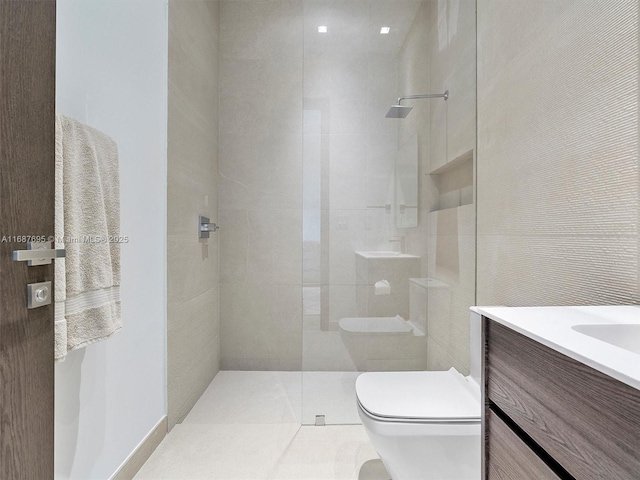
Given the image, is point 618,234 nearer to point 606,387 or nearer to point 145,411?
point 606,387

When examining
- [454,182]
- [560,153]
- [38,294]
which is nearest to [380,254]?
[454,182]

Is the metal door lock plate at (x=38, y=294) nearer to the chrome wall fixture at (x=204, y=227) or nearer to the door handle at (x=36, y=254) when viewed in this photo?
the door handle at (x=36, y=254)

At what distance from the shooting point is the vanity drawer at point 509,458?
65 cm

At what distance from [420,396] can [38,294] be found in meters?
1.28

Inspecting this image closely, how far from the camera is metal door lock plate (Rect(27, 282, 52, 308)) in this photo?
2.50ft

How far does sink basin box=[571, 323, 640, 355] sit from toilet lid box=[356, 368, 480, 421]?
0.66 metres

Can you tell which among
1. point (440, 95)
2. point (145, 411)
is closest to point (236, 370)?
point (145, 411)

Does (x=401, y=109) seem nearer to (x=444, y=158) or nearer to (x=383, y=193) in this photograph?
(x=444, y=158)

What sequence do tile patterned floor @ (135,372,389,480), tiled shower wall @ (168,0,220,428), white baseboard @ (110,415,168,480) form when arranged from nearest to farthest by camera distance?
white baseboard @ (110,415,168,480) < tile patterned floor @ (135,372,389,480) < tiled shower wall @ (168,0,220,428)

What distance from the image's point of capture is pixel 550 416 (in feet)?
2.04

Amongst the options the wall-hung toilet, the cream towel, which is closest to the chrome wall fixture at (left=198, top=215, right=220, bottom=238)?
the cream towel

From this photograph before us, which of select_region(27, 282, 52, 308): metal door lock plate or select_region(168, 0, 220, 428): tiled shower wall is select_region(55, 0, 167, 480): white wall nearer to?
select_region(168, 0, 220, 428): tiled shower wall

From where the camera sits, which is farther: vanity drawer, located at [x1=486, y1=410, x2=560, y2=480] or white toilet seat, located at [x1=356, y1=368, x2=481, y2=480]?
white toilet seat, located at [x1=356, y1=368, x2=481, y2=480]

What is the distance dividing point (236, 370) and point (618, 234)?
2363 mm
